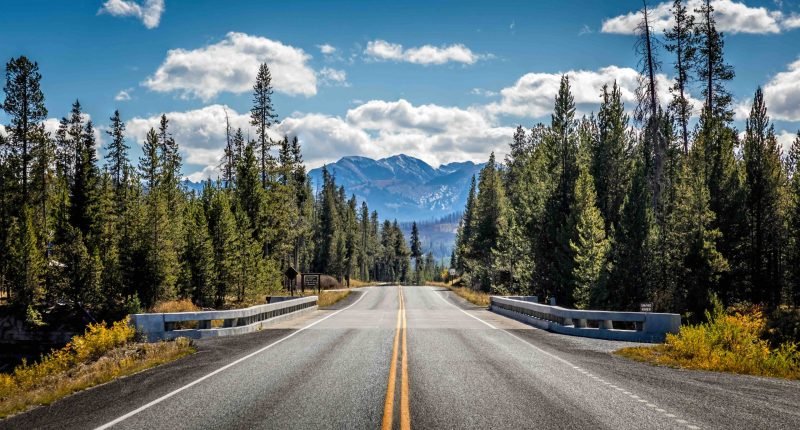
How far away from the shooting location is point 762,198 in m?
37.0

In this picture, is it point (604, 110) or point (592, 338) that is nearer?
point (592, 338)

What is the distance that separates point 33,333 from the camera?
40.2m

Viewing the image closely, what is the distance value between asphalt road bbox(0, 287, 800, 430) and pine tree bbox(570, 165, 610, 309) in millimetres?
19391

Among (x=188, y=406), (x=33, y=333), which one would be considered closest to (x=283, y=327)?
(x=188, y=406)

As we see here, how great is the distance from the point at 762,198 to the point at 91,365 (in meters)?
38.8

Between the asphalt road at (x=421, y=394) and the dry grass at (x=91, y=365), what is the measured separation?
0.64 metres

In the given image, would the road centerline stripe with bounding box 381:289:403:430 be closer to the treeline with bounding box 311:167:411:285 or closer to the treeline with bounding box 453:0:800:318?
the treeline with bounding box 453:0:800:318

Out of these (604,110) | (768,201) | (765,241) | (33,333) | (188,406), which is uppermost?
(604,110)

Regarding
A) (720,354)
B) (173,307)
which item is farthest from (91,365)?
(173,307)

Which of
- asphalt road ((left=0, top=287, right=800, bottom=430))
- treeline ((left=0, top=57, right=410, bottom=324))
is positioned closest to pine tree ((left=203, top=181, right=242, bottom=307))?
treeline ((left=0, top=57, right=410, bottom=324))

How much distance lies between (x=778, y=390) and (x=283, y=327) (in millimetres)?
18993

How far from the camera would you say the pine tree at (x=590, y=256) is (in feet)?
116

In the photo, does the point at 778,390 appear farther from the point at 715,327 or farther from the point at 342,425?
the point at 342,425

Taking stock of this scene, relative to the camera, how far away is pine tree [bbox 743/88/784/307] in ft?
119
